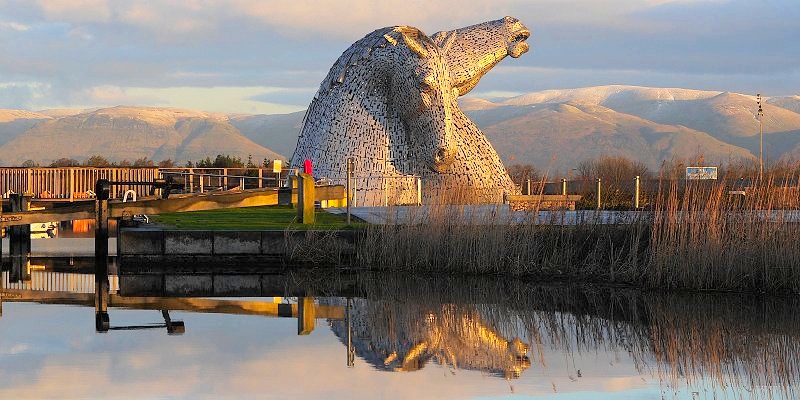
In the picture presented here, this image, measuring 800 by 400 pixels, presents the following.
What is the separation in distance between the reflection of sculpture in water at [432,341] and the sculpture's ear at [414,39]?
593 inches

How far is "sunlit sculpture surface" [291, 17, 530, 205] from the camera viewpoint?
29.0 metres

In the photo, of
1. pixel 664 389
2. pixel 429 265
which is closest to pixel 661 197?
pixel 429 265

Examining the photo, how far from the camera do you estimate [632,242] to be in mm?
16891

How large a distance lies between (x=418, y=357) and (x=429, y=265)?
757cm

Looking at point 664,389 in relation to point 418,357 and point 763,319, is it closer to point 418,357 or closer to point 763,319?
point 418,357

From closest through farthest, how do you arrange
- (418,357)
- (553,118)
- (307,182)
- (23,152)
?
1. (418,357)
2. (307,182)
3. (23,152)
4. (553,118)

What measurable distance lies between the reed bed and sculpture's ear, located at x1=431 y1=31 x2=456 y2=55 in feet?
43.7

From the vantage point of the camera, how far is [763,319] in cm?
1326

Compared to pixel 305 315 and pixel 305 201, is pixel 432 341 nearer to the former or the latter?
pixel 305 315

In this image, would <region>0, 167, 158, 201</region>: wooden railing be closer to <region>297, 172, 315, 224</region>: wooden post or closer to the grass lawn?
the grass lawn

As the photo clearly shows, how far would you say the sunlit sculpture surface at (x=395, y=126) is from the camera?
2905 centimetres

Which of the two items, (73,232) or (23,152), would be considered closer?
(73,232)

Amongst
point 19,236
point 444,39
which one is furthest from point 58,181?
point 19,236

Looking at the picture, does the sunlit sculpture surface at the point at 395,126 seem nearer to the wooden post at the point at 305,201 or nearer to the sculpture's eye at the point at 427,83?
the sculpture's eye at the point at 427,83
